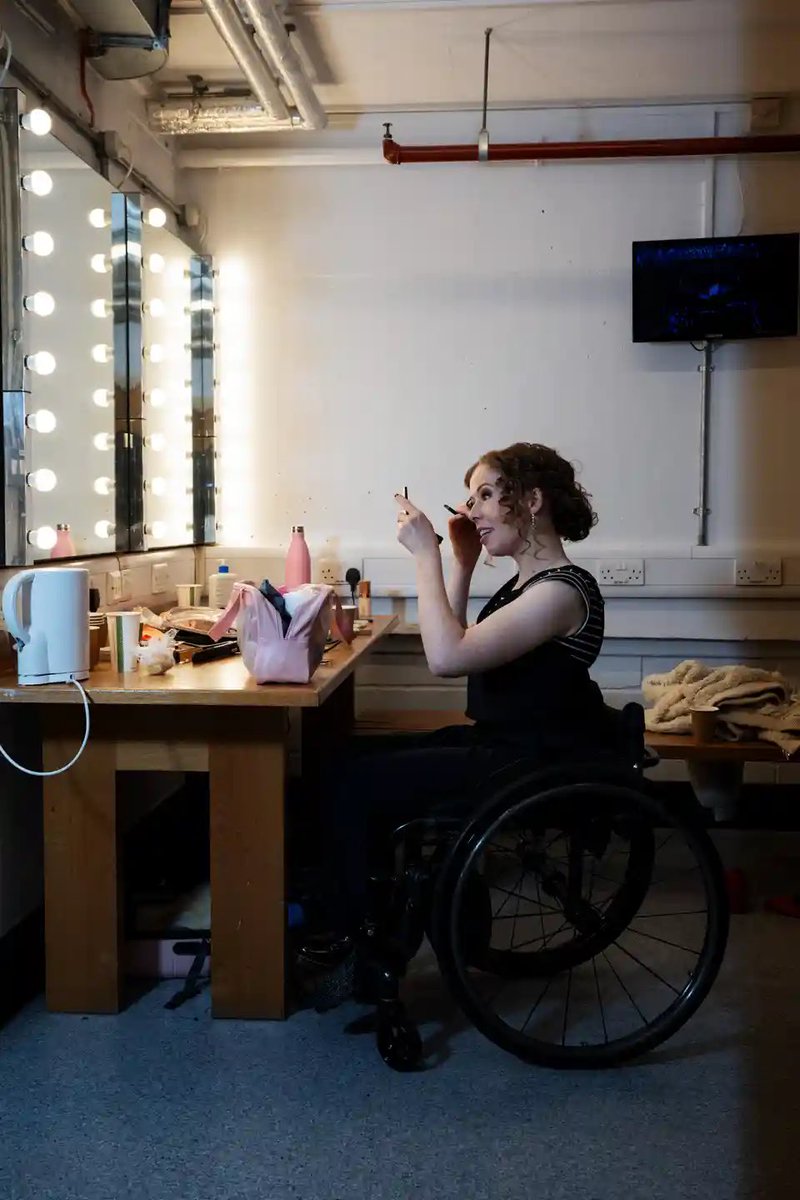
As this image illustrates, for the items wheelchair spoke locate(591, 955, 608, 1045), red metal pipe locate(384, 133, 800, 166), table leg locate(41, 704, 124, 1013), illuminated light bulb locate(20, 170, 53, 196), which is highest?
red metal pipe locate(384, 133, 800, 166)

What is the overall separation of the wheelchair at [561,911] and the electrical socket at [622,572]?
124 cm

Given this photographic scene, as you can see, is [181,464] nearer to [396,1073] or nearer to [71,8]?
[71,8]

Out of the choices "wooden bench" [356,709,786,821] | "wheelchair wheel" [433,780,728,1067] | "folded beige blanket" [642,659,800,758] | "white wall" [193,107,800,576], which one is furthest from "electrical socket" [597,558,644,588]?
"wheelchair wheel" [433,780,728,1067]

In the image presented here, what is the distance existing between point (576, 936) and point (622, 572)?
1380mm

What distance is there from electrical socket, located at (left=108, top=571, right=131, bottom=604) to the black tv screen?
169 centimetres

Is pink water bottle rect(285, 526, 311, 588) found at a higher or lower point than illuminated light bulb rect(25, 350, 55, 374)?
lower

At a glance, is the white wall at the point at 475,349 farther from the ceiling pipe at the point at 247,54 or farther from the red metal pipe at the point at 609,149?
the ceiling pipe at the point at 247,54

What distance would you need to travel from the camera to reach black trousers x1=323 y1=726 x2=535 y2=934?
1740 mm

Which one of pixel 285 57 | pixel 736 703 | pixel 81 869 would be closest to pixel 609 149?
pixel 285 57

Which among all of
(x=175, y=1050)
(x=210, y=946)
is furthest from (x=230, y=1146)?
(x=210, y=946)

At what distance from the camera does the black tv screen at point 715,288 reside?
3.04 metres

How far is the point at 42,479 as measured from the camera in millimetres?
2164

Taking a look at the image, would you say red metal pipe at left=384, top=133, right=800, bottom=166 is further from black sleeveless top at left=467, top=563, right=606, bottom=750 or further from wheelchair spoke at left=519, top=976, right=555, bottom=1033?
wheelchair spoke at left=519, top=976, right=555, bottom=1033

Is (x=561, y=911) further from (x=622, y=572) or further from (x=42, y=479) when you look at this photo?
(x=622, y=572)
